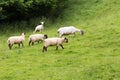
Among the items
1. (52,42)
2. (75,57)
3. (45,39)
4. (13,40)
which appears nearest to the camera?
(75,57)

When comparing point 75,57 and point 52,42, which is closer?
point 75,57

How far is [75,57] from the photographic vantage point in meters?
25.3

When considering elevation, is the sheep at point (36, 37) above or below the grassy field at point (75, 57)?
above

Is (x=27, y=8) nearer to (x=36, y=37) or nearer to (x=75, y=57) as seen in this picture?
(x=36, y=37)

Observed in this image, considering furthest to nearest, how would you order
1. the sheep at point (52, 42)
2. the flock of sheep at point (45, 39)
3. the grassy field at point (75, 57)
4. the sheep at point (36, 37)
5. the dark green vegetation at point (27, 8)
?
the dark green vegetation at point (27, 8) < the sheep at point (36, 37) < the flock of sheep at point (45, 39) < the sheep at point (52, 42) < the grassy field at point (75, 57)

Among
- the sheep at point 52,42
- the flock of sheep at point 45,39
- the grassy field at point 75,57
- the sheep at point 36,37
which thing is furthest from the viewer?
the sheep at point 36,37

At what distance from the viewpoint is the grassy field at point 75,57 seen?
20.9 meters

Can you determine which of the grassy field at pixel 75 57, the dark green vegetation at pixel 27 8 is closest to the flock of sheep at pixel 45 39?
the grassy field at pixel 75 57

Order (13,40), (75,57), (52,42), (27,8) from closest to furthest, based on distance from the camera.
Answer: (75,57), (52,42), (13,40), (27,8)

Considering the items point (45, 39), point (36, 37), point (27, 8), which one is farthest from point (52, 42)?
point (27, 8)

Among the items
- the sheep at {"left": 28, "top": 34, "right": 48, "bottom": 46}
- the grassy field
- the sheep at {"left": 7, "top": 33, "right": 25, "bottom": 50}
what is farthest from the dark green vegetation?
the sheep at {"left": 7, "top": 33, "right": 25, "bottom": 50}

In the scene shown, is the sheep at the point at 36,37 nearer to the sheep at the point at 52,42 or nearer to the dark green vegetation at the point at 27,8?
the sheep at the point at 52,42

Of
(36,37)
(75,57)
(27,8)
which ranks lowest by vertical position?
(75,57)

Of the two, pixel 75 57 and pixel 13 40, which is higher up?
pixel 13 40
